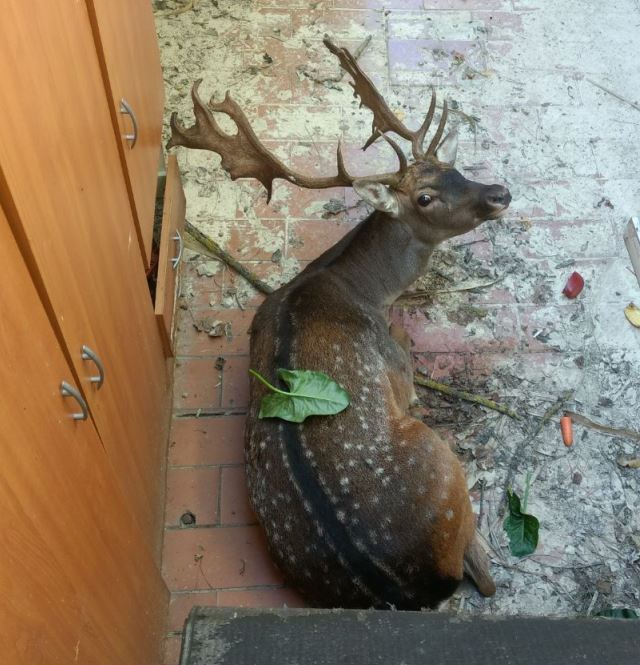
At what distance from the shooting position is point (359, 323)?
326cm

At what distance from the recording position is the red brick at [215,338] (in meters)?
3.61

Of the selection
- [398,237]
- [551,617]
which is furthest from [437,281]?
[551,617]

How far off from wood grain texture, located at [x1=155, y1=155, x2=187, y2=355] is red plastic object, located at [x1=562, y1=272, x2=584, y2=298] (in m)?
1.82

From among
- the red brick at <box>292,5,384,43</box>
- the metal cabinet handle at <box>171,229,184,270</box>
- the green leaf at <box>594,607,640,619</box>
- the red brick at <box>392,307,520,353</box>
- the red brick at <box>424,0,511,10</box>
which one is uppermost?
the red brick at <box>424,0,511,10</box>

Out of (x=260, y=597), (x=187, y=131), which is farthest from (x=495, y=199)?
(x=260, y=597)

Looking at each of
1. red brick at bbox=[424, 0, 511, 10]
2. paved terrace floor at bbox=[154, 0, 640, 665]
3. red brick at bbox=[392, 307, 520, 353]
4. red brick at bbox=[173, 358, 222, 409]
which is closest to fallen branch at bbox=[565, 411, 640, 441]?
paved terrace floor at bbox=[154, 0, 640, 665]

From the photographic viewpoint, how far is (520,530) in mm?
3148

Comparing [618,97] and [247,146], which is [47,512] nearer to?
[247,146]

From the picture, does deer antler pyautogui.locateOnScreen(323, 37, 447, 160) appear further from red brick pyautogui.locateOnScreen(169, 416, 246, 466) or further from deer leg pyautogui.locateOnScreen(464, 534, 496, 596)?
deer leg pyautogui.locateOnScreen(464, 534, 496, 596)

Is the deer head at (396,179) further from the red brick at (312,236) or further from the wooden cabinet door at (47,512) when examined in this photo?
the wooden cabinet door at (47,512)

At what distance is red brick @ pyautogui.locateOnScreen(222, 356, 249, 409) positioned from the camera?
11.4ft

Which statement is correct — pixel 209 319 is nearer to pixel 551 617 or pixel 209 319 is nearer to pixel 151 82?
pixel 151 82

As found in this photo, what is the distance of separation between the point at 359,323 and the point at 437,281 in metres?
0.78

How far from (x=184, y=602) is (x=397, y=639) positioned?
1.57 meters
